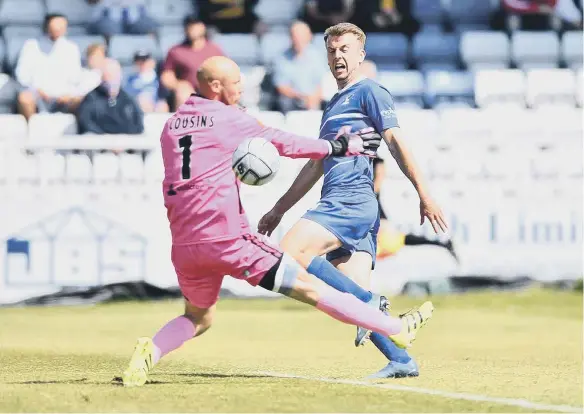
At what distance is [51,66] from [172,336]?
35.1 ft

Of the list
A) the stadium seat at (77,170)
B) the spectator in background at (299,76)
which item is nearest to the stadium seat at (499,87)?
the spectator in background at (299,76)

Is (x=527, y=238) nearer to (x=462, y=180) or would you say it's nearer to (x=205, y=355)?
(x=462, y=180)

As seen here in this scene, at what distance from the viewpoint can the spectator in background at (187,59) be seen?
695 inches

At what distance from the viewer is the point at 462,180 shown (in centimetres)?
1631

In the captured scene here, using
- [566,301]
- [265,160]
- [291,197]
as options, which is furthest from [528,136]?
[265,160]

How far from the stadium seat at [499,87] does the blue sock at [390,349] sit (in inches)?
432

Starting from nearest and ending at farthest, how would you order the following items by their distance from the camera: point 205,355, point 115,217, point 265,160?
point 265,160, point 205,355, point 115,217

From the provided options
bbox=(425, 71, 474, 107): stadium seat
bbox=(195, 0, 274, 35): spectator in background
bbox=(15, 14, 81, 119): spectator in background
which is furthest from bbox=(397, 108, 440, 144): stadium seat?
bbox=(15, 14, 81, 119): spectator in background

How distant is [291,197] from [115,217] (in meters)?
7.41

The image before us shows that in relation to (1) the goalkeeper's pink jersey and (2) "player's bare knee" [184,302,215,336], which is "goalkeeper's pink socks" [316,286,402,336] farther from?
(2) "player's bare knee" [184,302,215,336]

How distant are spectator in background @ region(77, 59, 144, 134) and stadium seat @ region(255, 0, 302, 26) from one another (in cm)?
429

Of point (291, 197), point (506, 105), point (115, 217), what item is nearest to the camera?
point (291, 197)

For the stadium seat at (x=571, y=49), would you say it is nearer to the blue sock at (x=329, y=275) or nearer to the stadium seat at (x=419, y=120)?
the stadium seat at (x=419, y=120)

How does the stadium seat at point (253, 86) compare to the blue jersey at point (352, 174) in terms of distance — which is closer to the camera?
the blue jersey at point (352, 174)
